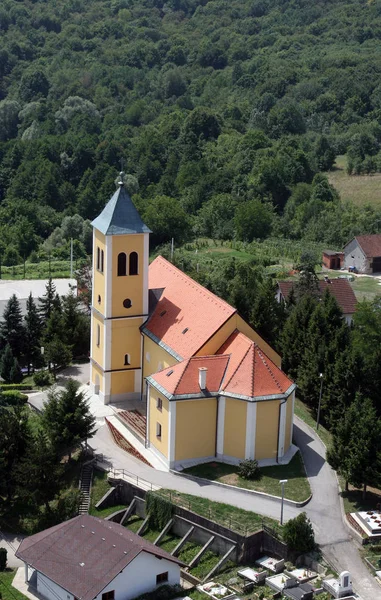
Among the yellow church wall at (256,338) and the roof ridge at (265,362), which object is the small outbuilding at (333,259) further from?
the roof ridge at (265,362)

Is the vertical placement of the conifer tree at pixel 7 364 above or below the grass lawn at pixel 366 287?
below

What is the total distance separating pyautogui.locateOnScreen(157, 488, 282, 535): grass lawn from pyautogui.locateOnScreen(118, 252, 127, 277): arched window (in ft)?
46.9

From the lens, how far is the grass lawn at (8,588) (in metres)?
50.4

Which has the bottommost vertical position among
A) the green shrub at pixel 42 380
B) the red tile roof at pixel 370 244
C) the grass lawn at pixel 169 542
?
the grass lawn at pixel 169 542

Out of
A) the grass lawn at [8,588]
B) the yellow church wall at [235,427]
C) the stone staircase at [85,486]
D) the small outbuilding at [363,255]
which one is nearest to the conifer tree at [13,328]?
the stone staircase at [85,486]

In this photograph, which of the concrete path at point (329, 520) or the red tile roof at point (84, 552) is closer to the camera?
the red tile roof at point (84, 552)

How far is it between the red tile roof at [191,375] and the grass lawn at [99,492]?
5.67 metres

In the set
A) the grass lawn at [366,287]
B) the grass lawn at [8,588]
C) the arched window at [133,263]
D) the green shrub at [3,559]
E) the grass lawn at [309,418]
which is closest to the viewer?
the grass lawn at [8,588]

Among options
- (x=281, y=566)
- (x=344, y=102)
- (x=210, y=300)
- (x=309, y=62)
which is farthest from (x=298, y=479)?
(x=309, y=62)

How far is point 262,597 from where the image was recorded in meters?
49.2

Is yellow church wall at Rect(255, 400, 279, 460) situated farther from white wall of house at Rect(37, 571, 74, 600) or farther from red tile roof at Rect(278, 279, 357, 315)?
red tile roof at Rect(278, 279, 357, 315)

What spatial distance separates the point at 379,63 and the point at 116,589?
12273cm

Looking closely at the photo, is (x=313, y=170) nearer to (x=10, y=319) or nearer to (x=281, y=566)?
(x=10, y=319)

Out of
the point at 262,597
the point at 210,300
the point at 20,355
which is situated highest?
the point at 210,300
